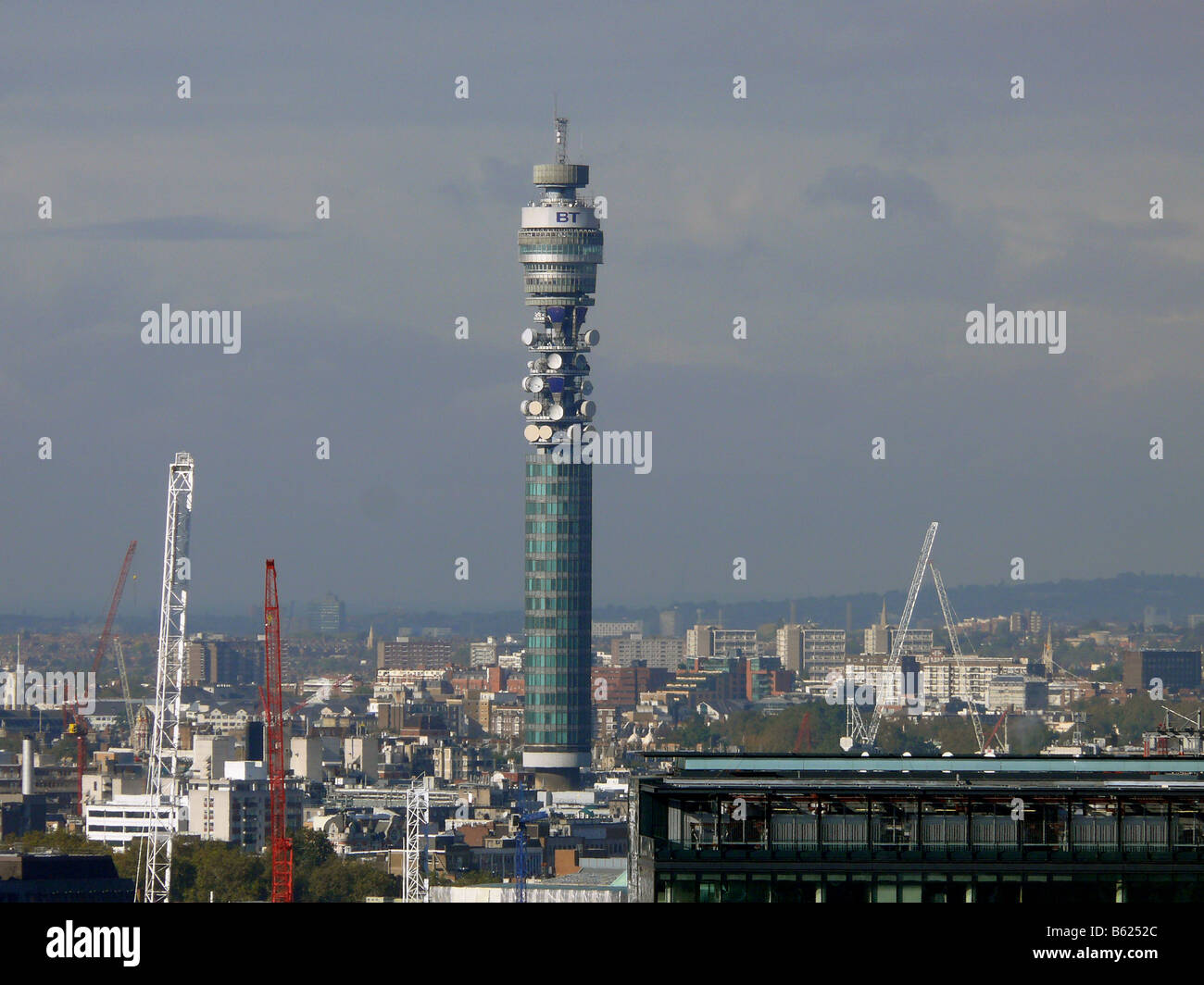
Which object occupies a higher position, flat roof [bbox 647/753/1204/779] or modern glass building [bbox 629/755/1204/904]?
flat roof [bbox 647/753/1204/779]

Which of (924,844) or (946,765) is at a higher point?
(946,765)

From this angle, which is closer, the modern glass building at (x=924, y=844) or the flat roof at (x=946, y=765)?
the modern glass building at (x=924, y=844)

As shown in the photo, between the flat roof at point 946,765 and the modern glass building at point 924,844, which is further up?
the flat roof at point 946,765

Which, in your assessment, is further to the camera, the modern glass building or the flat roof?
the flat roof

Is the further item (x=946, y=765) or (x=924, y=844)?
(x=946, y=765)
